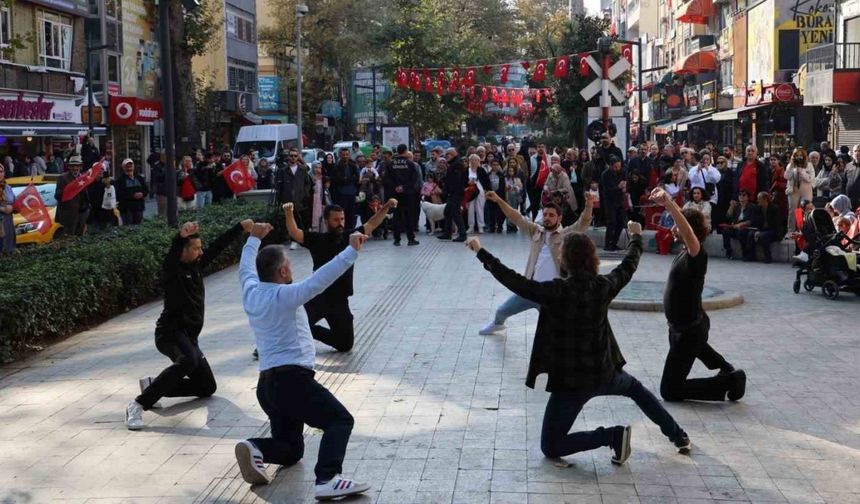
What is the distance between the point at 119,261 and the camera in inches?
513

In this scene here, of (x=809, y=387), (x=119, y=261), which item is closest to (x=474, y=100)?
(x=119, y=261)

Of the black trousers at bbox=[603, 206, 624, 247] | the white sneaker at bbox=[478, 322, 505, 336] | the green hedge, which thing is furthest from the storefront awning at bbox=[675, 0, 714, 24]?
the white sneaker at bbox=[478, 322, 505, 336]

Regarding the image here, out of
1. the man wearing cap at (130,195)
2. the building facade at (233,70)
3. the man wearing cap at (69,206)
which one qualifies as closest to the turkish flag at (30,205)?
the man wearing cap at (69,206)

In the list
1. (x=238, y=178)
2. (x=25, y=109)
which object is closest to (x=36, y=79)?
(x=25, y=109)

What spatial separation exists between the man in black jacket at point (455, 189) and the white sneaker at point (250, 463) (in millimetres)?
14625

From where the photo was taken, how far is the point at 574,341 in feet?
20.4

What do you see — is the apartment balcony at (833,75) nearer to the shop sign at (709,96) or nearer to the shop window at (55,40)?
the shop sign at (709,96)

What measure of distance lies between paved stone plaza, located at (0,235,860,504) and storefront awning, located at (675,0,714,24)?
4184cm

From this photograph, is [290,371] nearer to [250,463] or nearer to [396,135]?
[250,463]

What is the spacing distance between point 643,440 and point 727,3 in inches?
1782

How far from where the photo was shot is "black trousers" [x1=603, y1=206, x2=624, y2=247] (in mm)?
18922

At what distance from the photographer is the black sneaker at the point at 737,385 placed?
8023 mm

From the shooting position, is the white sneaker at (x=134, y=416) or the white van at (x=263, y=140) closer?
the white sneaker at (x=134, y=416)

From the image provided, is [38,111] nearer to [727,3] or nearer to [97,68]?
[97,68]
